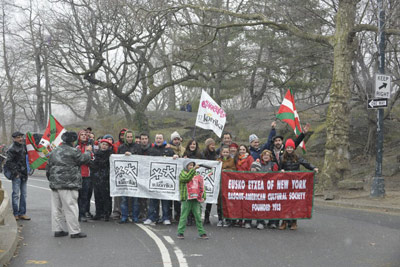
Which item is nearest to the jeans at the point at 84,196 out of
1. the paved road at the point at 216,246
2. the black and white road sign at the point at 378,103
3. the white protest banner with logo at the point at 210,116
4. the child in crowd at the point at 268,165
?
the paved road at the point at 216,246

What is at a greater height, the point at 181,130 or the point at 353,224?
the point at 181,130

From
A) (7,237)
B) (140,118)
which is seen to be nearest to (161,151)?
(7,237)

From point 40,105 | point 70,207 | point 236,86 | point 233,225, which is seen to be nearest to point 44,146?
point 70,207

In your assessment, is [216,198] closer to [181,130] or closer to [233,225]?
[233,225]

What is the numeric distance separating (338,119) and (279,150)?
27.5ft

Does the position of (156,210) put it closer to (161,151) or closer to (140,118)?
(161,151)

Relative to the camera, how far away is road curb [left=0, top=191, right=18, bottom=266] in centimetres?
740

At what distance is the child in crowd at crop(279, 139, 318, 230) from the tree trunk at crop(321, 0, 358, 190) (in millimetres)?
8233

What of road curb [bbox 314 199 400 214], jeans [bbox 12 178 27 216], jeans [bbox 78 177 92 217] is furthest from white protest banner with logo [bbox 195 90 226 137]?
road curb [bbox 314 199 400 214]

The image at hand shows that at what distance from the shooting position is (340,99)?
19.0 m

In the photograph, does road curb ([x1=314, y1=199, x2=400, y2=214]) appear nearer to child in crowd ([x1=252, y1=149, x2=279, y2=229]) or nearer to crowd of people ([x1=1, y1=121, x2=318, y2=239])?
crowd of people ([x1=1, y1=121, x2=318, y2=239])

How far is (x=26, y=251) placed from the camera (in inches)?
328

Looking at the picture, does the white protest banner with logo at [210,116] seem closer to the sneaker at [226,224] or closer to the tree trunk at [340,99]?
the sneaker at [226,224]

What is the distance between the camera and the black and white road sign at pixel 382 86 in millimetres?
15773
